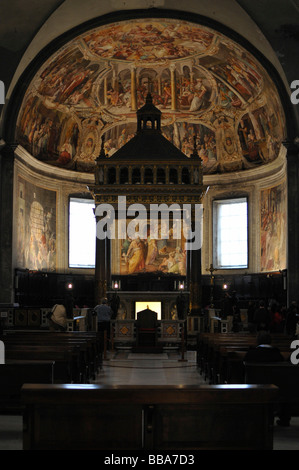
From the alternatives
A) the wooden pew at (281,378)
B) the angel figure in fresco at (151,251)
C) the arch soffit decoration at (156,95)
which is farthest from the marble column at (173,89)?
the wooden pew at (281,378)

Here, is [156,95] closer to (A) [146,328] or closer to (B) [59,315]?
(A) [146,328]

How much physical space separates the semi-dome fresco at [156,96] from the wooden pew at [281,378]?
21.2 m

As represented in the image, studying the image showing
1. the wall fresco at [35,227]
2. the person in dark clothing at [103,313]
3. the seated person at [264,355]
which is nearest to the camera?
the seated person at [264,355]

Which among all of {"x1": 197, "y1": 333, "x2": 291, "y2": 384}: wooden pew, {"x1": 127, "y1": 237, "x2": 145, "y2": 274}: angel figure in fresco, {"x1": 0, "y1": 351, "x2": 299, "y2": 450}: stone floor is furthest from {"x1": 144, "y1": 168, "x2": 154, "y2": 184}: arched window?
{"x1": 127, "y1": 237, "x2": 145, "y2": 274}: angel figure in fresco

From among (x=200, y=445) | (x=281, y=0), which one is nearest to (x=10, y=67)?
(x=281, y=0)

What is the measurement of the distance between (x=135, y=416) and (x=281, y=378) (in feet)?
9.49

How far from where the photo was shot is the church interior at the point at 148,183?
22.4 metres

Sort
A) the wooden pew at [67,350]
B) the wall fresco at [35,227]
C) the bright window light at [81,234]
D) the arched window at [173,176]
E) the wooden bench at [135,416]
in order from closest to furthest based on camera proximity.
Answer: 1. the wooden bench at [135,416]
2. the wooden pew at [67,350]
3. the arched window at [173,176]
4. the wall fresco at [35,227]
5. the bright window light at [81,234]


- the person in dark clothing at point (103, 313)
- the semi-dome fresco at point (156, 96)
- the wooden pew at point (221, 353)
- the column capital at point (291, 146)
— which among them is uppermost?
the semi-dome fresco at point (156, 96)

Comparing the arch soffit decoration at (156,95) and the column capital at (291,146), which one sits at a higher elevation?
the arch soffit decoration at (156,95)

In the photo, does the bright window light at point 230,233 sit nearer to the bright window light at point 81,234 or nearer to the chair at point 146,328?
the bright window light at point 81,234

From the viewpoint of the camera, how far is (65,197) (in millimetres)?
34781

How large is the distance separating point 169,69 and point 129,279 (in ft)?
35.5

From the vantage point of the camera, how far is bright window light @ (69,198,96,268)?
35156 millimetres
